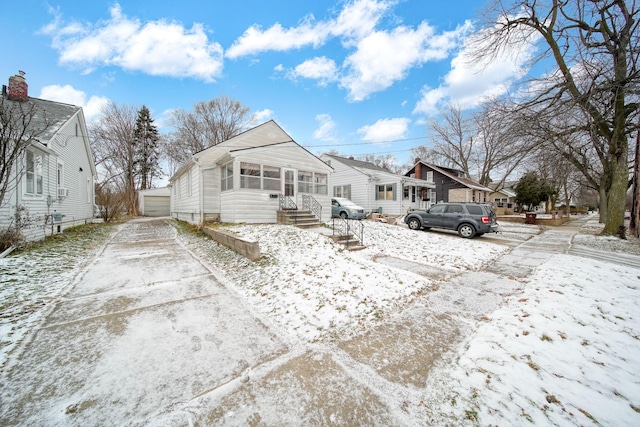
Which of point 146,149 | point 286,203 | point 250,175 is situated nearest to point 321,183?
point 286,203

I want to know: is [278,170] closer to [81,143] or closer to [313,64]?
[313,64]

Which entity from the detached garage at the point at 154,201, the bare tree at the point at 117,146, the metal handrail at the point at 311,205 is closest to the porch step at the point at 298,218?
the metal handrail at the point at 311,205

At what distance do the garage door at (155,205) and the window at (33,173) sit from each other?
19704mm

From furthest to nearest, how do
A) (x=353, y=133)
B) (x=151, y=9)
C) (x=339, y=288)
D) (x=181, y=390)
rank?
(x=353, y=133) → (x=151, y=9) → (x=339, y=288) → (x=181, y=390)

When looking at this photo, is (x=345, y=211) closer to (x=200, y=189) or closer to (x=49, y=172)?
(x=200, y=189)

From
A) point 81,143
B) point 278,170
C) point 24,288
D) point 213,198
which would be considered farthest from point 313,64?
point 24,288

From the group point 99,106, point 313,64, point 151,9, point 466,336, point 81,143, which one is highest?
point 99,106

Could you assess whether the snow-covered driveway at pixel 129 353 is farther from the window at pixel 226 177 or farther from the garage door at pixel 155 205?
the garage door at pixel 155 205

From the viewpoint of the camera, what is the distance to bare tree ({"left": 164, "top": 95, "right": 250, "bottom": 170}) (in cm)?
2914

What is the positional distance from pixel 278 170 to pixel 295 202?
5.85 ft

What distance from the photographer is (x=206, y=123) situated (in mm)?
29703

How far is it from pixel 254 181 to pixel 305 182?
274 centimetres

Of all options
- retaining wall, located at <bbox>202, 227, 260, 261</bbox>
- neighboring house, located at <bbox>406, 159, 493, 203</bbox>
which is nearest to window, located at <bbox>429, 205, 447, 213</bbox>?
retaining wall, located at <bbox>202, 227, 260, 261</bbox>

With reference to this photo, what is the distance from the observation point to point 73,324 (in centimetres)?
324
